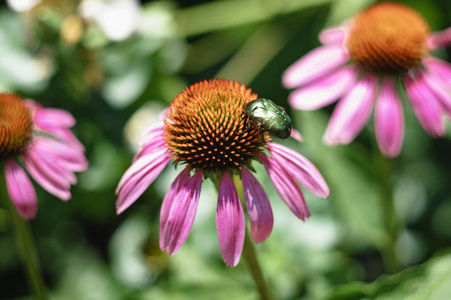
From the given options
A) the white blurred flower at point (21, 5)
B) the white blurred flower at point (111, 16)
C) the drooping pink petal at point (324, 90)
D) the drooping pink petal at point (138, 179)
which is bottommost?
the drooping pink petal at point (138, 179)

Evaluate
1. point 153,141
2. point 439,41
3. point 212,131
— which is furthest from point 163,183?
point 439,41

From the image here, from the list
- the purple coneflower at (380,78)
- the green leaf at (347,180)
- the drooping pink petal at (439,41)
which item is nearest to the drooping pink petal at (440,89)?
the purple coneflower at (380,78)

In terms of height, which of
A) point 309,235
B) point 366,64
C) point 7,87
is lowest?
point 309,235

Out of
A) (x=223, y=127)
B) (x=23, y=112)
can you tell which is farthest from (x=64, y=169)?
(x=223, y=127)

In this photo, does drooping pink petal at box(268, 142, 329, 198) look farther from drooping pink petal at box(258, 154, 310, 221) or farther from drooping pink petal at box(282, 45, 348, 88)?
drooping pink petal at box(282, 45, 348, 88)

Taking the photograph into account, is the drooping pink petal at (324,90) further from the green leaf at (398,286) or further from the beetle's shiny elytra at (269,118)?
the green leaf at (398,286)

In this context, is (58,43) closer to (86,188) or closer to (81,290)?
(86,188)

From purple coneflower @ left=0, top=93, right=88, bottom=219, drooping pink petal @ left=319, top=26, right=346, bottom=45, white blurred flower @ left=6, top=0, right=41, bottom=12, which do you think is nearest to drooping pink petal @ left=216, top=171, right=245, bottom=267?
purple coneflower @ left=0, top=93, right=88, bottom=219
